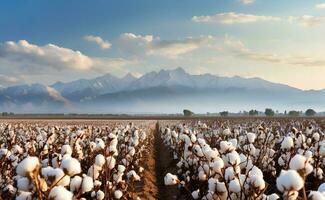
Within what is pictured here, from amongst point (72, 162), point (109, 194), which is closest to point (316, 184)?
point (109, 194)

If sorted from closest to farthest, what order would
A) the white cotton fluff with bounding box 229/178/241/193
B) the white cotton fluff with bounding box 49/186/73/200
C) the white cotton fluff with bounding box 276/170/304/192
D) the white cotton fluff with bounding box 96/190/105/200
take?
the white cotton fluff with bounding box 276/170/304/192 → the white cotton fluff with bounding box 49/186/73/200 → the white cotton fluff with bounding box 229/178/241/193 → the white cotton fluff with bounding box 96/190/105/200

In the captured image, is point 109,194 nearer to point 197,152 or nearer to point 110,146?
point 110,146

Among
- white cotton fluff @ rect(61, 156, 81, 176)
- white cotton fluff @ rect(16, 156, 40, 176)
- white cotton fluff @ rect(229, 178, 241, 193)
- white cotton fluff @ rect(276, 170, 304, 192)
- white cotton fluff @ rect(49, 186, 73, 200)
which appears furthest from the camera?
white cotton fluff @ rect(229, 178, 241, 193)

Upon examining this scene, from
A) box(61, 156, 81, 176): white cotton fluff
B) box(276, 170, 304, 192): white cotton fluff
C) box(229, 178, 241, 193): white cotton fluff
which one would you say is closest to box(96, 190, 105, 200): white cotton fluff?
box(229, 178, 241, 193): white cotton fluff

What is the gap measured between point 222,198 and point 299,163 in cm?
146

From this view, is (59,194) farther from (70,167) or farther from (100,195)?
(100,195)

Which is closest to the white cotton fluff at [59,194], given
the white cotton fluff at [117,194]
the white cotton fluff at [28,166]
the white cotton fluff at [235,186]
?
the white cotton fluff at [28,166]

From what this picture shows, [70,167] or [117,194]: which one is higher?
[70,167]

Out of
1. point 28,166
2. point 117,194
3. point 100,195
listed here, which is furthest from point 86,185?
point 117,194

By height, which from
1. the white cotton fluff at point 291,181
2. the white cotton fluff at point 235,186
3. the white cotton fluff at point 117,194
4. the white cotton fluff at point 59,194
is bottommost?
the white cotton fluff at point 117,194

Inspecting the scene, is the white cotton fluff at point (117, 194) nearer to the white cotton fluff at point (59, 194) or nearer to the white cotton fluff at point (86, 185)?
the white cotton fluff at point (86, 185)

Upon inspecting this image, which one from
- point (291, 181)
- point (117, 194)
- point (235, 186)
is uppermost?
point (291, 181)

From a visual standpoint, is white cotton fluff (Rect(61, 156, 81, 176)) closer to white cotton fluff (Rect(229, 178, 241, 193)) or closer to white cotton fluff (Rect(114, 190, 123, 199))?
white cotton fluff (Rect(229, 178, 241, 193))

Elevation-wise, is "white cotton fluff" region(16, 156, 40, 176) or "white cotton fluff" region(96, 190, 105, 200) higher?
"white cotton fluff" region(16, 156, 40, 176)
